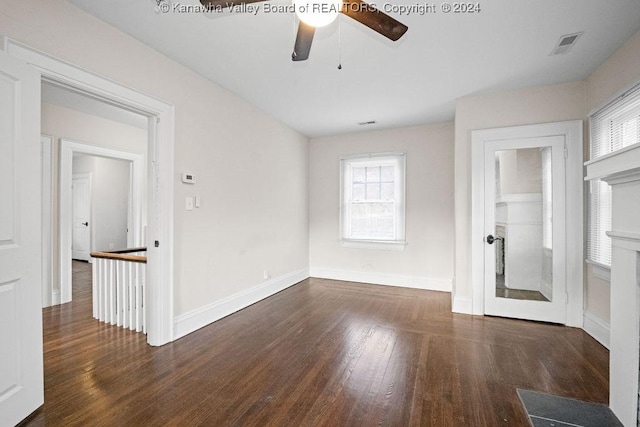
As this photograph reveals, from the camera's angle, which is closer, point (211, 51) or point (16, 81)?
point (16, 81)

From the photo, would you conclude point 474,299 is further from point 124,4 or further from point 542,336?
point 124,4

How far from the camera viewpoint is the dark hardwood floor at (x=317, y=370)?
177 cm

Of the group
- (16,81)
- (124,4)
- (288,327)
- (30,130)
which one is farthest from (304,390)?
(124,4)

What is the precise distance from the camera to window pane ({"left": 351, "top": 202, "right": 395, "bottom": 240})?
5.00 meters

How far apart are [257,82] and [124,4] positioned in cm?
137

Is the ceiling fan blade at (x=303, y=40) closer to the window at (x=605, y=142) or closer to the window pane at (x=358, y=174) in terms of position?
the window at (x=605, y=142)

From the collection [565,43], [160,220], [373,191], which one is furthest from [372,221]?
[160,220]

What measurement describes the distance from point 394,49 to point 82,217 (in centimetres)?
811

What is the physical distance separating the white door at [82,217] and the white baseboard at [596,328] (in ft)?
30.1

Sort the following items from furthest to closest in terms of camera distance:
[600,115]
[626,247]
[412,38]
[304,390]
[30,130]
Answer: [600,115] < [412,38] < [304,390] < [30,130] < [626,247]

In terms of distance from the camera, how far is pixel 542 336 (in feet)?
9.52

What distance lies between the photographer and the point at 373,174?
5.12 m

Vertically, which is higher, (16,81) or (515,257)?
(16,81)

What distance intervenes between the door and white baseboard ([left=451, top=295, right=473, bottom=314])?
0.61 ft
